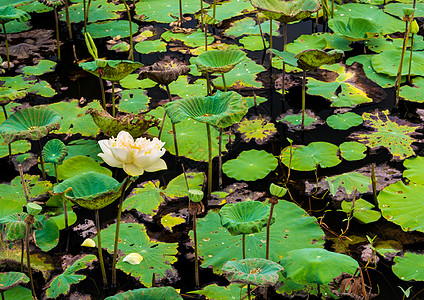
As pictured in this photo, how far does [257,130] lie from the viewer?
13.3 feet

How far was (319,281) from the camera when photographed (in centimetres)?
238

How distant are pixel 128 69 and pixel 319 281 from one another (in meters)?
2.25

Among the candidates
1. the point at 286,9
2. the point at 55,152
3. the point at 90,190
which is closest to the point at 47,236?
the point at 55,152

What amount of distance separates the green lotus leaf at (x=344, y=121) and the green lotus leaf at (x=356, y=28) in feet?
4.07

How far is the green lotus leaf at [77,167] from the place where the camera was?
3.55m

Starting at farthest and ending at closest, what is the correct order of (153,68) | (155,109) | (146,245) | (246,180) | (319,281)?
(155,109)
(153,68)
(246,180)
(146,245)
(319,281)

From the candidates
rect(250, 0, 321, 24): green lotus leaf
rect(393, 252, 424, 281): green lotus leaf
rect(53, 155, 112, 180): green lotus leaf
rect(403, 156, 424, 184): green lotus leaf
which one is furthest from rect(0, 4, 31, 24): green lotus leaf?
rect(393, 252, 424, 281): green lotus leaf

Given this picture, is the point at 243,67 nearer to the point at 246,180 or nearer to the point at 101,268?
the point at 246,180

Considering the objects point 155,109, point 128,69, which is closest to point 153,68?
point 128,69

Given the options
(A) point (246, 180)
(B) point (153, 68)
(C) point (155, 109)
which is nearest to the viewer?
(A) point (246, 180)

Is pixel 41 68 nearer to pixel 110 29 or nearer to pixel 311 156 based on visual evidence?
pixel 110 29

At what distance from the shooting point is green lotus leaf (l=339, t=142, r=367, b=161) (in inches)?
144

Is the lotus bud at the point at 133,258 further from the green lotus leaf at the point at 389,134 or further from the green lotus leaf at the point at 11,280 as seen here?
the green lotus leaf at the point at 389,134

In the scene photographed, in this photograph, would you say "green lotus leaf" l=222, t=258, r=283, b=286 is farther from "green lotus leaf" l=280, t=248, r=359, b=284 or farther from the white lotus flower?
the white lotus flower
